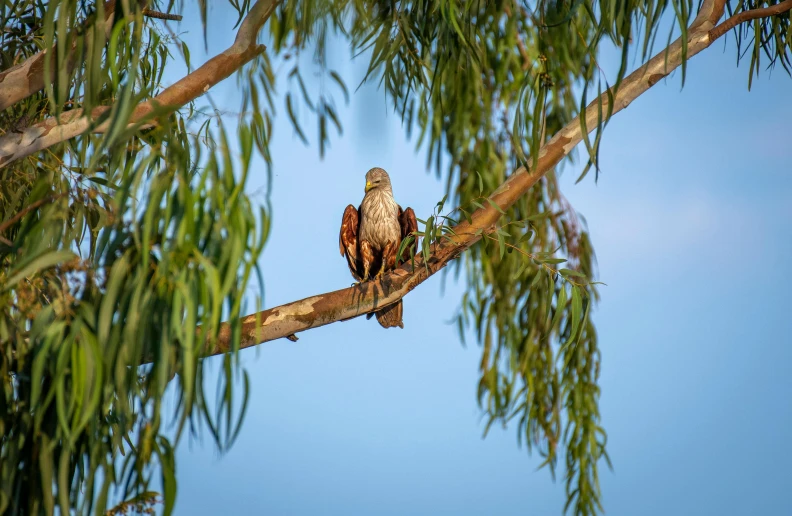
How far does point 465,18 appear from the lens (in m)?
2.68

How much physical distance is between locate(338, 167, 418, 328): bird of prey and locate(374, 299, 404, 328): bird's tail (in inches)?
12.9

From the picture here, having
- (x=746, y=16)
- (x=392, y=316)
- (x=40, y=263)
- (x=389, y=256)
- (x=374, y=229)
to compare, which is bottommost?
(x=40, y=263)

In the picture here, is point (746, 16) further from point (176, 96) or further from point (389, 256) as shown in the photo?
point (176, 96)

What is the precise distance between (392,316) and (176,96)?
1249mm

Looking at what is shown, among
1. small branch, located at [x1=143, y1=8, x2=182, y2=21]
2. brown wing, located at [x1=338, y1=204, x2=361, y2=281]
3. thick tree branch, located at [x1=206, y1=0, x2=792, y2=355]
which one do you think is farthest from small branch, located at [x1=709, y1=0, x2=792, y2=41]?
Result: small branch, located at [x1=143, y1=8, x2=182, y2=21]

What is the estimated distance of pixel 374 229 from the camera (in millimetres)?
3650

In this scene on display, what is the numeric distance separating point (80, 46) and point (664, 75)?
1.90m

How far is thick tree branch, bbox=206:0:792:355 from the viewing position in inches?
105

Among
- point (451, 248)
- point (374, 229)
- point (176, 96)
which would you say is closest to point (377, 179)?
point (374, 229)

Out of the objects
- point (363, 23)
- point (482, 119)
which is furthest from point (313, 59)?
point (482, 119)

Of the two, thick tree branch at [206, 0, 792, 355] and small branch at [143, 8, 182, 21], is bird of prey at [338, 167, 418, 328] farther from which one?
small branch at [143, 8, 182, 21]

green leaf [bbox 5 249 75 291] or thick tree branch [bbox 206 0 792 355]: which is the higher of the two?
thick tree branch [bbox 206 0 792 355]

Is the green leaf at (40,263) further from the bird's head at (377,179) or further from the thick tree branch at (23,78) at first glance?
the bird's head at (377,179)

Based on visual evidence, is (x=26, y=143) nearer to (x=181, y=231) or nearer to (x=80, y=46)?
(x=80, y=46)
